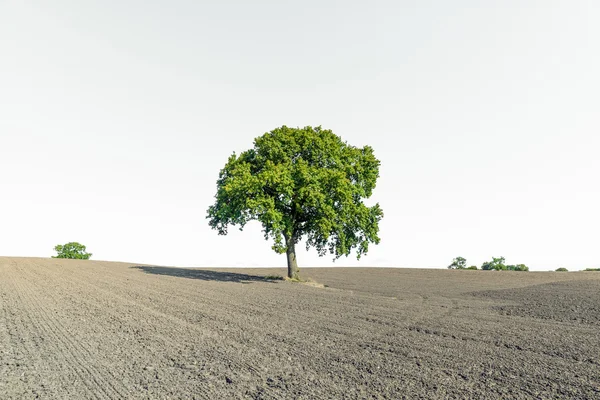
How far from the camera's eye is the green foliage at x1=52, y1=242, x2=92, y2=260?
8181 centimetres

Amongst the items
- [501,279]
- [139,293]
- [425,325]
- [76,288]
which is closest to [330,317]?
[425,325]

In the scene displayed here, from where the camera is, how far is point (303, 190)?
3145 cm

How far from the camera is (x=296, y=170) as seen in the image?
3316cm

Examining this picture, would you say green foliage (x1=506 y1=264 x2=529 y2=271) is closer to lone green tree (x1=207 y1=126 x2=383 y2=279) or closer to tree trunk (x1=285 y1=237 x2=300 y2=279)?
lone green tree (x1=207 y1=126 x2=383 y2=279)

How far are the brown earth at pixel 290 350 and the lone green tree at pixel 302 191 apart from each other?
44.4ft

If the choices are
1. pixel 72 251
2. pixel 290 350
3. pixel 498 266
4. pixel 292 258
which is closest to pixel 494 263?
pixel 498 266

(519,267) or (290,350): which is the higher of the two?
(519,267)

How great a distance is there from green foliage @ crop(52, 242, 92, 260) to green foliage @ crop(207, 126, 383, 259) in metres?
60.3

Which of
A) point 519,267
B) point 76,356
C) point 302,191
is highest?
point 302,191

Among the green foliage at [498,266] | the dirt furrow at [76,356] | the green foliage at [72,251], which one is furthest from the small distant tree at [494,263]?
the green foliage at [72,251]

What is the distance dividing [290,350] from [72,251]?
3413 inches

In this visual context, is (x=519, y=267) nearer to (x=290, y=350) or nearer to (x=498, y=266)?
(x=498, y=266)

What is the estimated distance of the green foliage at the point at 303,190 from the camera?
31.7 m

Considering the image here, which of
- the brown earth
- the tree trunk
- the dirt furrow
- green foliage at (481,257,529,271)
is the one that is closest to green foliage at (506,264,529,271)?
green foliage at (481,257,529,271)
